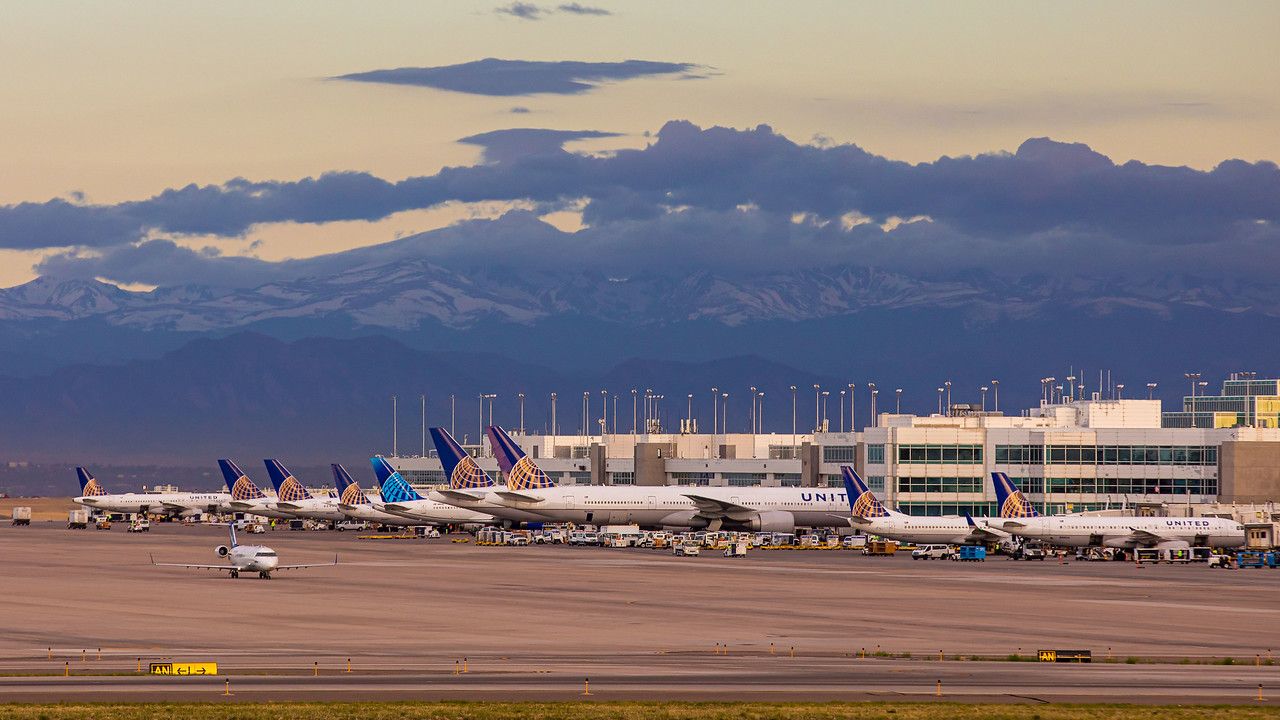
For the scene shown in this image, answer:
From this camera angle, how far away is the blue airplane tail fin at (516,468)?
150625 mm

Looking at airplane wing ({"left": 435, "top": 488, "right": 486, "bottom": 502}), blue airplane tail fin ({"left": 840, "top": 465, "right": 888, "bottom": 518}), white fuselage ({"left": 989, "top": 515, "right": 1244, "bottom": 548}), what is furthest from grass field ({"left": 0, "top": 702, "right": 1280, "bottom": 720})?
airplane wing ({"left": 435, "top": 488, "right": 486, "bottom": 502})

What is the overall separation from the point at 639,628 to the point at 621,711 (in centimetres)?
2542

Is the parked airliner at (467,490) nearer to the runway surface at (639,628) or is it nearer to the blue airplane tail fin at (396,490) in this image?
the blue airplane tail fin at (396,490)

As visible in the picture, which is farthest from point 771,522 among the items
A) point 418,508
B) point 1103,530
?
point 418,508

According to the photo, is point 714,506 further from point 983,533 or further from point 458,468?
point 983,533

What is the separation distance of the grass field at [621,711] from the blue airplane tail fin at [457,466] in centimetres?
11922

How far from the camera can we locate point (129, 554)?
12550 centimetres

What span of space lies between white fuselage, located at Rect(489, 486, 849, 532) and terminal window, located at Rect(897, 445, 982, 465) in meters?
8.86

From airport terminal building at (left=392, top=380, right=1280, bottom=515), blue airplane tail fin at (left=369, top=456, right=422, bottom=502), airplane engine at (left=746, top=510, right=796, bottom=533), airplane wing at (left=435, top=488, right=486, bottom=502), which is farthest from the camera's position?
blue airplane tail fin at (left=369, top=456, right=422, bottom=502)

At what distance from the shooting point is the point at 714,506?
495 ft

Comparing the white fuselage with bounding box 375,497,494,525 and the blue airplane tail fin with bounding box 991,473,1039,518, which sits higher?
the blue airplane tail fin with bounding box 991,473,1039,518

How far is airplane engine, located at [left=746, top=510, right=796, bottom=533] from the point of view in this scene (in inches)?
5896

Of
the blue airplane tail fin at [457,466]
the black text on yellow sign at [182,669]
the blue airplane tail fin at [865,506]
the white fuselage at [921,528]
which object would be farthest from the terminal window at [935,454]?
the black text on yellow sign at [182,669]

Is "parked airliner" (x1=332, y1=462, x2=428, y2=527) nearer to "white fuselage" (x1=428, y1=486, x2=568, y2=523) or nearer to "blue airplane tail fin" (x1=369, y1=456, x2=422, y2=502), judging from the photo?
"blue airplane tail fin" (x1=369, y1=456, x2=422, y2=502)
